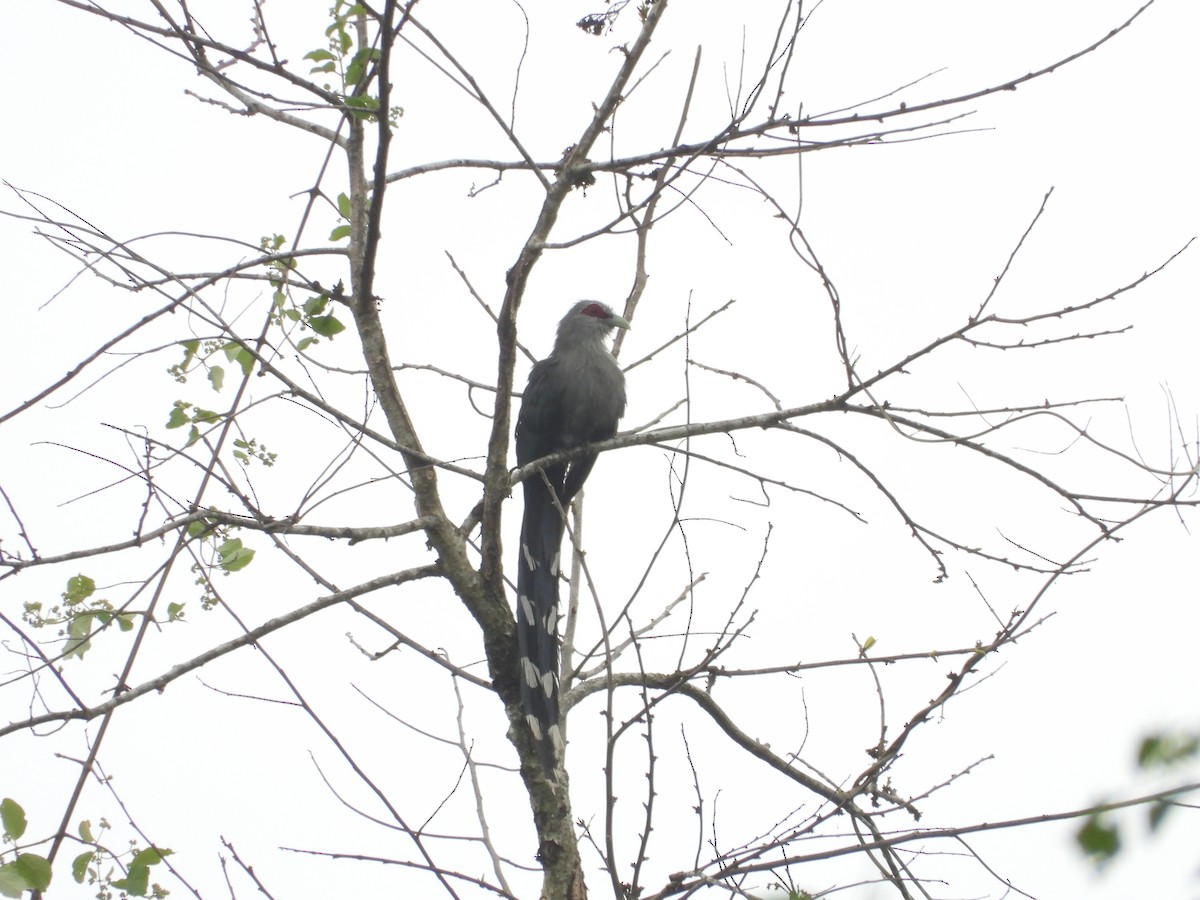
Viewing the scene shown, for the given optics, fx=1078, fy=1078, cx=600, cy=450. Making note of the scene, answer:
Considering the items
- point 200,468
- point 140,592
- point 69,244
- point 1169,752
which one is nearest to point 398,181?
point 69,244

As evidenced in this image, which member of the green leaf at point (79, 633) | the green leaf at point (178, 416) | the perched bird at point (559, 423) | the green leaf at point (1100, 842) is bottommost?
the green leaf at point (1100, 842)

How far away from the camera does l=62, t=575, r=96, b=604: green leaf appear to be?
254 centimetres

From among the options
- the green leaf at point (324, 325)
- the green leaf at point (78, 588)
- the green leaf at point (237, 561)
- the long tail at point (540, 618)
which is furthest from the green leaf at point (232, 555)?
the long tail at point (540, 618)

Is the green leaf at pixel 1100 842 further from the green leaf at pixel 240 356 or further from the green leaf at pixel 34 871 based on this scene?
the green leaf at pixel 240 356

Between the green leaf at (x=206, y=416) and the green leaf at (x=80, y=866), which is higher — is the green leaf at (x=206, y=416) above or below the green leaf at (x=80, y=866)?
above

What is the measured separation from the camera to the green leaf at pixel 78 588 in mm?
2543

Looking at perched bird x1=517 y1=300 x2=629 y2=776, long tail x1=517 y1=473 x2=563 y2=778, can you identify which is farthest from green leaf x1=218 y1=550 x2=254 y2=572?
perched bird x1=517 y1=300 x2=629 y2=776

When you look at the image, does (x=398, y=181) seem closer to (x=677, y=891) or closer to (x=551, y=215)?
(x=551, y=215)

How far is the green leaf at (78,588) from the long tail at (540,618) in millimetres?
1141

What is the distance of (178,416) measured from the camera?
9.02ft

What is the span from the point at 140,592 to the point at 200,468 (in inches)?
12.3

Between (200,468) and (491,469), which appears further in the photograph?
(491,469)

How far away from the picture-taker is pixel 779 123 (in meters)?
2.55

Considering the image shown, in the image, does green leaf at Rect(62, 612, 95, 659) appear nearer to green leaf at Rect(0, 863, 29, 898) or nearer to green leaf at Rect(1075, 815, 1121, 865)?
green leaf at Rect(0, 863, 29, 898)
